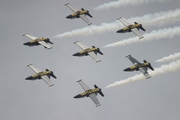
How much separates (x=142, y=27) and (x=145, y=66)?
51.2 feet

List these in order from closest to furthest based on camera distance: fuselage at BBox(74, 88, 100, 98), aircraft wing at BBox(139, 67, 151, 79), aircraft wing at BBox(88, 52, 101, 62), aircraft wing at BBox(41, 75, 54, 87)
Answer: fuselage at BBox(74, 88, 100, 98), aircraft wing at BBox(139, 67, 151, 79), aircraft wing at BBox(41, 75, 54, 87), aircraft wing at BBox(88, 52, 101, 62)

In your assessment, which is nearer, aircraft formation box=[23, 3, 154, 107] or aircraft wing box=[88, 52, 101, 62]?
aircraft formation box=[23, 3, 154, 107]

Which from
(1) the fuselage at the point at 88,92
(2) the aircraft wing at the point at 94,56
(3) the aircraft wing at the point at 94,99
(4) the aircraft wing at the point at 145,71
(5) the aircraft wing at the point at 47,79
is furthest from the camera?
(2) the aircraft wing at the point at 94,56

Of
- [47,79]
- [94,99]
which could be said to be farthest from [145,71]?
[47,79]

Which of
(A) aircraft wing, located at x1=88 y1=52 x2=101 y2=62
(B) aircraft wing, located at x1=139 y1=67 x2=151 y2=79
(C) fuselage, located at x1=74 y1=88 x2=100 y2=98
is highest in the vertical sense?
(A) aircraft wing, located at x1=88 y1=52 x2=101 y2=62

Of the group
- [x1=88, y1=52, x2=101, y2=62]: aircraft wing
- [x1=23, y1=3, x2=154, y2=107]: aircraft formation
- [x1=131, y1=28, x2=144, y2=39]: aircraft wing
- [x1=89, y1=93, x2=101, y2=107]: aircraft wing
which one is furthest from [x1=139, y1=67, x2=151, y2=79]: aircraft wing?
[x1=89, y1=93, x2=101, y2=107]: aircraft wing

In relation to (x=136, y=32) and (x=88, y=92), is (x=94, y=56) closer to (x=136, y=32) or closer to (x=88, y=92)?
(x=88, y=92)

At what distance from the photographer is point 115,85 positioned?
184 meters

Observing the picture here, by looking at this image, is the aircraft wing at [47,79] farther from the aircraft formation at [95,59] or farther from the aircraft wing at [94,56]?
the aircraft wing at [94,56]

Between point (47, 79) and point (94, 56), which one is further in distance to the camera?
point (94, 56)

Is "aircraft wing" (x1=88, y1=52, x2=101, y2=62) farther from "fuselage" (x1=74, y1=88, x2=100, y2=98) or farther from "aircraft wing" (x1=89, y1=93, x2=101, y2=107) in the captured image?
"aircraft wing" (x1=89, y1=93, x2=101, y2=107)

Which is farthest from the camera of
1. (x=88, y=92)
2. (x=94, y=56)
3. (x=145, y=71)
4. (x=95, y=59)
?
(x=94, y=56)

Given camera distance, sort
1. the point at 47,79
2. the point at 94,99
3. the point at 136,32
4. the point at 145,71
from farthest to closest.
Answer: the point at 136,32, the point at 47,79, the point at 145,71, the point at 94,99

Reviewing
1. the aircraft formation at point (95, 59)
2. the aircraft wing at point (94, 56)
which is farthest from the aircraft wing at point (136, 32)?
the aircraft wing at point (94, 56)
